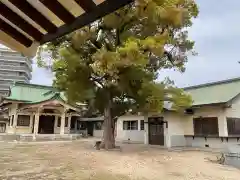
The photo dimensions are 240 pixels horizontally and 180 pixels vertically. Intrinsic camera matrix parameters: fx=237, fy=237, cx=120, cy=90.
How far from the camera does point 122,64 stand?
13555 mm

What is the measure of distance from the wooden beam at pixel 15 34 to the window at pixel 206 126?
1868 cm

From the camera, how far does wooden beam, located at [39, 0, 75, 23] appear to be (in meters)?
2.17

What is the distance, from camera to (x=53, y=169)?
9812 millimetres

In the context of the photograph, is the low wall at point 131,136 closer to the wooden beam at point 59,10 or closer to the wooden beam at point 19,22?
the wooden beam at point 19,22

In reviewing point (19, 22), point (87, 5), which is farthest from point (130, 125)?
point (87, 5)

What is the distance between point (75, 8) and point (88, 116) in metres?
34.5

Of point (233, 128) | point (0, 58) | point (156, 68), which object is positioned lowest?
point (233, 128)

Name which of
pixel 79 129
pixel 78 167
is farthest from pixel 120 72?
pixel 79 129

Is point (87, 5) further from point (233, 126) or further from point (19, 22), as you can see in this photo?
point (233, 126)

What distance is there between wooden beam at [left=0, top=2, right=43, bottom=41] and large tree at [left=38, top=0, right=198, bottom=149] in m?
10.9

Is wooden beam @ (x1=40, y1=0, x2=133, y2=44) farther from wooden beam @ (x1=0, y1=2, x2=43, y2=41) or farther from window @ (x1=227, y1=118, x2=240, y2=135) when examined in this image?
window @ (x1=227, y1=118, x2=240, y2=135)

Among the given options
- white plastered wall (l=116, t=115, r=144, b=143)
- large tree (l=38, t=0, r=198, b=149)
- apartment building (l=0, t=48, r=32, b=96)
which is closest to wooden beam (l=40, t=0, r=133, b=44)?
large tree (l=38, t=0, r=198, b=149)

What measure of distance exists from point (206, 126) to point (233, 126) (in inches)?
80.5

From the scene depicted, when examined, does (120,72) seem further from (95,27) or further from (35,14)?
(35,14)
